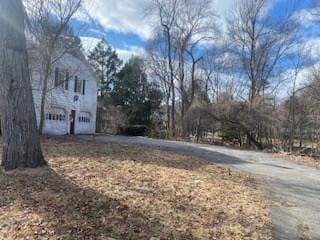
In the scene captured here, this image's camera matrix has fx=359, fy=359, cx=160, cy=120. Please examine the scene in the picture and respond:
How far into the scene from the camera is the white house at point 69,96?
69.7ft

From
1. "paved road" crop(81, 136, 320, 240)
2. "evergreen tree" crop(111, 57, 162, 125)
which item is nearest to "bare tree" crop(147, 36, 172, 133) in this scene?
"evergreen tree" crop(111, 57, 162, 125)

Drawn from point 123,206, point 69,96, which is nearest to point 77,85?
point 69,96

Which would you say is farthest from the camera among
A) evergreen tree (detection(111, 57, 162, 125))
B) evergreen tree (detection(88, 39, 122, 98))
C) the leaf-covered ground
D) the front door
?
evergreen tree (detection(88, 39, 122, 98))

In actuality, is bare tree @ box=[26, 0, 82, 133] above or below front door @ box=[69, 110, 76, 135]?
above

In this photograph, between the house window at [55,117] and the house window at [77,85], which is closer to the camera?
the house window at [55,117]

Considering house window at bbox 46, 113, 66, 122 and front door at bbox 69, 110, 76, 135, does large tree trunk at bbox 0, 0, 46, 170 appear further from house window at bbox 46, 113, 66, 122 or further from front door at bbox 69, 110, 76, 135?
front door at bbox 69, 110, 76, 135

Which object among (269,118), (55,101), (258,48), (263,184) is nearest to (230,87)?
(258,48)

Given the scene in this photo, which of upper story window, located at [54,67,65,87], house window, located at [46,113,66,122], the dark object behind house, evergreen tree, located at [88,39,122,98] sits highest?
evergreen tree, located at [88,39,122,98]

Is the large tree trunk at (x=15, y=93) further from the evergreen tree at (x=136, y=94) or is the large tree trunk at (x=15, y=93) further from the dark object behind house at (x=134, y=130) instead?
the evergreen tree at (x=136, y=94)

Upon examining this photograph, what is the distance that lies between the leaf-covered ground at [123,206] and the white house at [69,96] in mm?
12571

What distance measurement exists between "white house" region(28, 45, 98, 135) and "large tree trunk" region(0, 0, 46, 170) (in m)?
11.7

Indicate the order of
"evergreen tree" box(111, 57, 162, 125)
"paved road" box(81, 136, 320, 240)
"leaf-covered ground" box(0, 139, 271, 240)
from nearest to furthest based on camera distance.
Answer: "leaf-covered ground" box(0, 139, 271, 240) < "paved road" box(81, 136, 320, 240) < "evergreen tree" box(111, 57, 162, 125)

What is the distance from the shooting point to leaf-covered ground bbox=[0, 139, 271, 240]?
4.30 m

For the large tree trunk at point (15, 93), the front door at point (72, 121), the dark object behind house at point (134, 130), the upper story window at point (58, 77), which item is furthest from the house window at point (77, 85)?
the large tree trunk at point (15, 93)
